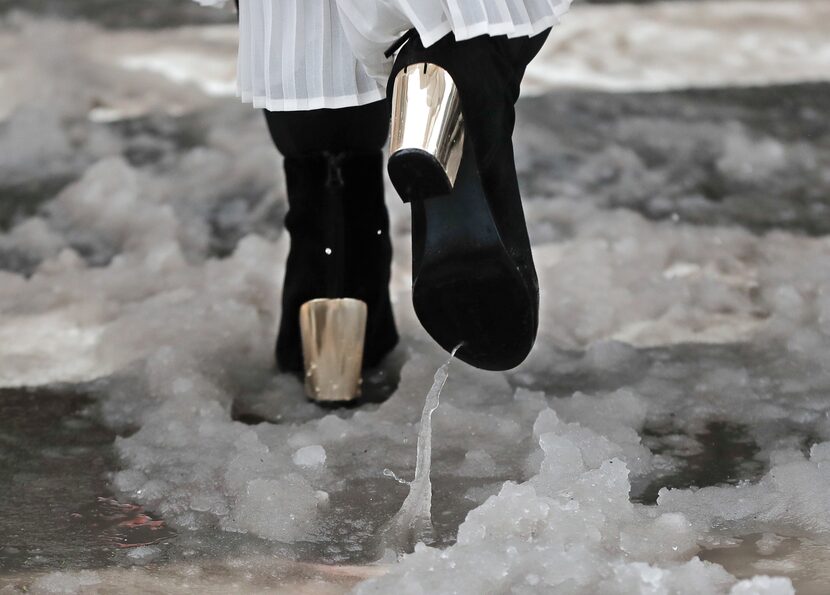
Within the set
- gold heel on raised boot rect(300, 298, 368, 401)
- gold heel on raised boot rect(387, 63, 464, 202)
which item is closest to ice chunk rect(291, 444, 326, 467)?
gold heel on raised boot rect(300, 298, 368, 401)

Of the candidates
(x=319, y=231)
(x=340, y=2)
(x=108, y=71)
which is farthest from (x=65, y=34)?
(x=340, y=2)

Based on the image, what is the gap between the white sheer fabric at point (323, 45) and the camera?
93 cm

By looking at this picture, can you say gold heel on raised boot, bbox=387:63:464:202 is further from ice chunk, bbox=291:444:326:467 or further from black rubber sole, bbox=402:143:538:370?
ice chunk, bbox=291:444:326:467

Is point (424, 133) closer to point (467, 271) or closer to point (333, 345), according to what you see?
point (467, 271)

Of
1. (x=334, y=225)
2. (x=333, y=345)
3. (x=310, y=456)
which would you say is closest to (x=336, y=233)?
(x=334, y=225)

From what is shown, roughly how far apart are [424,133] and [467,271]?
4.5 inches

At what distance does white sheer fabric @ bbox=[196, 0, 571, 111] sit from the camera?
0.93 meters

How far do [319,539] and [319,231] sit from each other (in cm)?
36

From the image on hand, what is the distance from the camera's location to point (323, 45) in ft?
3.32

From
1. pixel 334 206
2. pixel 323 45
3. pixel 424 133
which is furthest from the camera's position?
pixel 334 206

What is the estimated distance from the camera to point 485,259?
0.92 metres

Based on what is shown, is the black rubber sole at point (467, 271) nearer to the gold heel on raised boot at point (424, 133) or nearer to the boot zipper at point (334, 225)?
the gold heel on raised boot at point (424, 133)

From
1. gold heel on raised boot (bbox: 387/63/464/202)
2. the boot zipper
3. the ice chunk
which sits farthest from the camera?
the boot zipper

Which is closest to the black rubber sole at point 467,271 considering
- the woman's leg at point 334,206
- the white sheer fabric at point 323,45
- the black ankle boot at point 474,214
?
the black ankle boot at point 474,214
